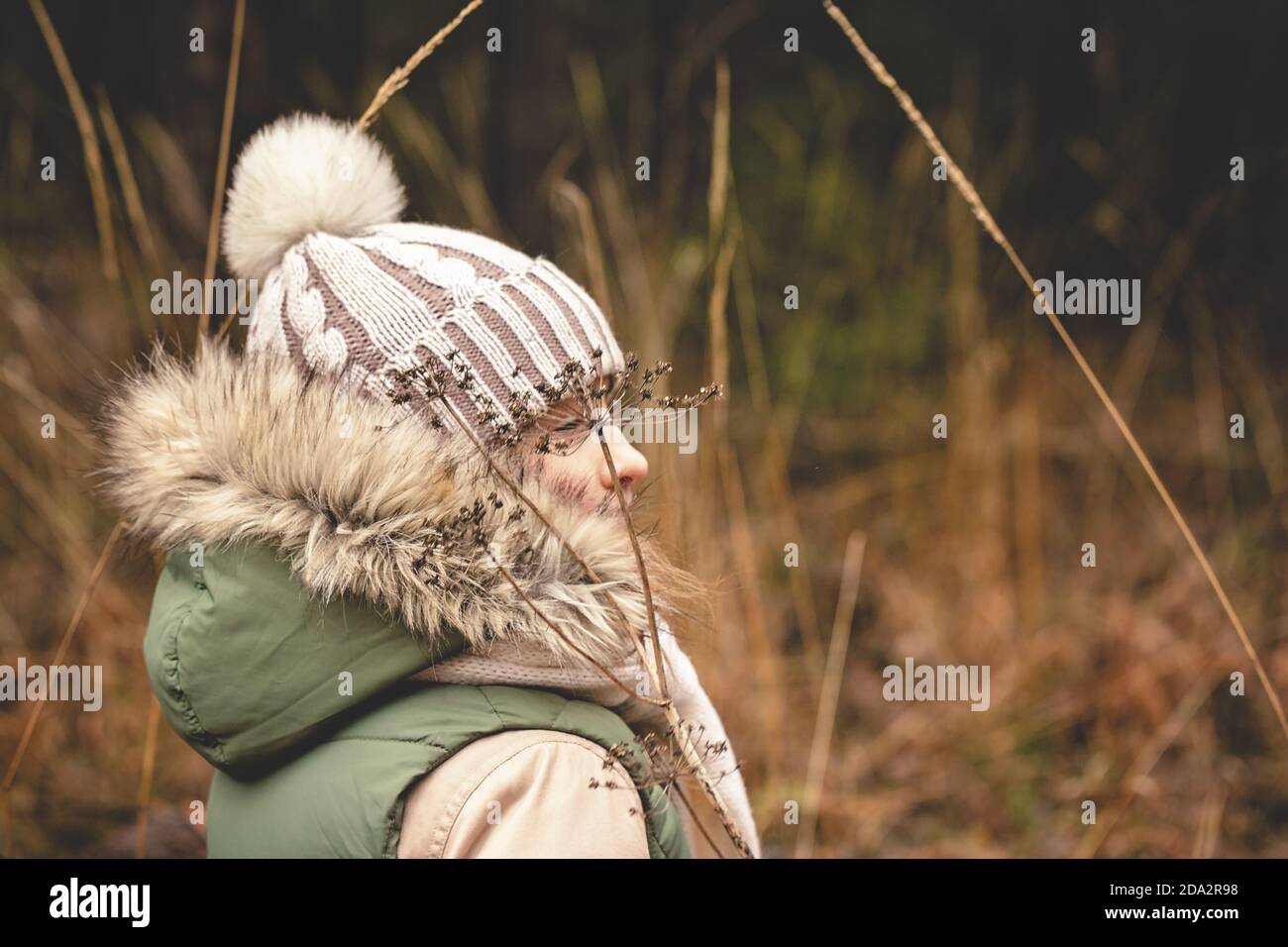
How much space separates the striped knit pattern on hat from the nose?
0.08 metres

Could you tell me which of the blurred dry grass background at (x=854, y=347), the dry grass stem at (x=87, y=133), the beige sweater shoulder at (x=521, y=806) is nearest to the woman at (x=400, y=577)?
the beige sweater shoulder at (x=521, y=806)

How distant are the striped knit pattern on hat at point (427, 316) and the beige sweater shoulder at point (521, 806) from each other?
13.6 inches

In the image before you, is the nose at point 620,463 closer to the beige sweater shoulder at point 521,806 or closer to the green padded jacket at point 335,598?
the green padded jacket at point 335,598

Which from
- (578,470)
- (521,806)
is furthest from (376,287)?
(521,806)

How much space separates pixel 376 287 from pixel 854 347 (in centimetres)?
268

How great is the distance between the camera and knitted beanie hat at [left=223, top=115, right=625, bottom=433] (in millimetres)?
1192

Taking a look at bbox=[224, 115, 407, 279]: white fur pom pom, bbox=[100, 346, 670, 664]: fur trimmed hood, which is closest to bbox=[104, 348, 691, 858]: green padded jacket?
bbox=[100, 346, 670, 664]: fur trimmed hood

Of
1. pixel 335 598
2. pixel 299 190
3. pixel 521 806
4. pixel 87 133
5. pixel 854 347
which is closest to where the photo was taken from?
pixel 521 806

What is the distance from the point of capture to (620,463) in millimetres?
1223

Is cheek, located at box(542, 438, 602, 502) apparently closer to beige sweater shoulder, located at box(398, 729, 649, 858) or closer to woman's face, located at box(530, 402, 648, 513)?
woman's face, located at box(530, 402, 648, 513)

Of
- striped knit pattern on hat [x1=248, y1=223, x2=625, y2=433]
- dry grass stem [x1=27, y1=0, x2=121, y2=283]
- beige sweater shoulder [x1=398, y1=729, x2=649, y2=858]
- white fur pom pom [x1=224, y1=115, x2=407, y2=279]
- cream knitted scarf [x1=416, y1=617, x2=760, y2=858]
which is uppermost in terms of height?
dry grass stem [x1=27, y1=0, x2=121, y2=283]

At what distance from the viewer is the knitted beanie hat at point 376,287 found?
3.91 feet

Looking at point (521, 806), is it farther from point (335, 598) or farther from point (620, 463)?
point (620, 463)

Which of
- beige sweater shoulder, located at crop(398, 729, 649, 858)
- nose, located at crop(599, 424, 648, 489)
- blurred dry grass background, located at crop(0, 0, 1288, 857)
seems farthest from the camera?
blurred dry grass background, located at crop(0, 0, 1288, 857)
